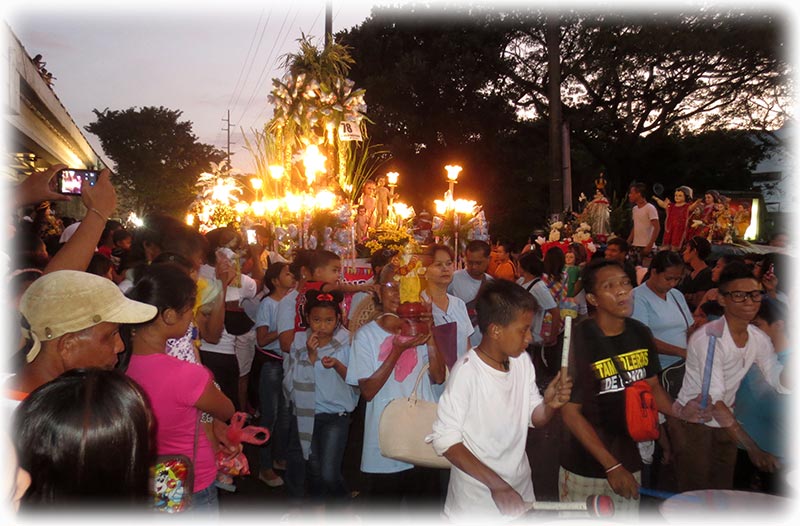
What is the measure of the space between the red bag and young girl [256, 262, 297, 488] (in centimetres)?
327

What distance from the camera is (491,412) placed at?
2.95 meters

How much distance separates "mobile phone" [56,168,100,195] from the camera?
3395mm

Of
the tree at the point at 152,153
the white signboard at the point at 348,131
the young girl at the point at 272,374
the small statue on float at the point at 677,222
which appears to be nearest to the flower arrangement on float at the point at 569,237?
the small statue on float at the point at 677,222

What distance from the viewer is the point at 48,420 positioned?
1691 mm

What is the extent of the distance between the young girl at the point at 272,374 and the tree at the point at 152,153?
58.8m

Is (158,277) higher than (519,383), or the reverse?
(158,277)

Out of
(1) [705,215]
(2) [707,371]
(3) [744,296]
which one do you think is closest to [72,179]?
(2) [707,371]

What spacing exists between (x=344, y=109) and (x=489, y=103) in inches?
662

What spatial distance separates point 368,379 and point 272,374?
2.42 metres

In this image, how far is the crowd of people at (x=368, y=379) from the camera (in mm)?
1785

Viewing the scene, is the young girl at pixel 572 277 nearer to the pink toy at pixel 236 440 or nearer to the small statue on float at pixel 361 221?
the pink toy at pixel 236 440

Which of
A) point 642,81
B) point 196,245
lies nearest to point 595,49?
point 642,81

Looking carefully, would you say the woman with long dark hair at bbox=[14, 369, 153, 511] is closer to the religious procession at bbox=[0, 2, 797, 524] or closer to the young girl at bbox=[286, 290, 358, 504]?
the religious procession at bbox=[0, 2, 797, 524]

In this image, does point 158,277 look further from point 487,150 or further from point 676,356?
point 487,150
